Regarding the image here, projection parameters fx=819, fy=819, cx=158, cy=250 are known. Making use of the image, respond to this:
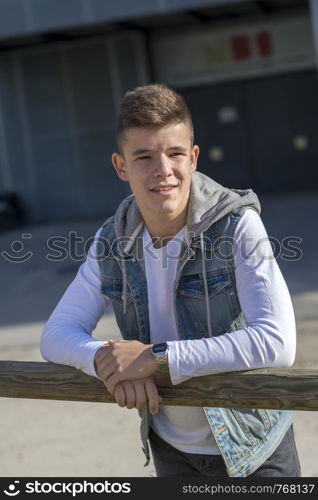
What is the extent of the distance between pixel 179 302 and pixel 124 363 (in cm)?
29

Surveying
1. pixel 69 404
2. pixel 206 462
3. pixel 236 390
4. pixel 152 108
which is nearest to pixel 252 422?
pixel 206 462

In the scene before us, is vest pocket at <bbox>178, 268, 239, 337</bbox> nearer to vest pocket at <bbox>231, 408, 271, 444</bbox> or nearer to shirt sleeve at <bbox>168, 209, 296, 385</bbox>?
shirt sleeve at <bbox>168, 209, 296, 385</bbox>

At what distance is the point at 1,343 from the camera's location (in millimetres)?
8148

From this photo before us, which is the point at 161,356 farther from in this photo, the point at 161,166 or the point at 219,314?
the point at 161,166

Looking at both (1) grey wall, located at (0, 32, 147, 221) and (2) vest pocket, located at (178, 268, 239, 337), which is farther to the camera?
(1) grey wall, located at (0, 32, 147, 221)

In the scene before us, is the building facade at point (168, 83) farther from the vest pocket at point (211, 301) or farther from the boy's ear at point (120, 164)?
the vest pocket at point (211, 301)

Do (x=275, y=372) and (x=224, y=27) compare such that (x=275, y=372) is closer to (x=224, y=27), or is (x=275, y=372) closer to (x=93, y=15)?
(x=93, y=15)

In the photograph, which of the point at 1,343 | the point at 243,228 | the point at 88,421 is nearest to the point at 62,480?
the point at 243,228

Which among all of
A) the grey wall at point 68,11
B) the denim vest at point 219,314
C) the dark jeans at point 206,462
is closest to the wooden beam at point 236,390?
the denim vest at point 219,314

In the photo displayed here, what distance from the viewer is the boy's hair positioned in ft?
7.77

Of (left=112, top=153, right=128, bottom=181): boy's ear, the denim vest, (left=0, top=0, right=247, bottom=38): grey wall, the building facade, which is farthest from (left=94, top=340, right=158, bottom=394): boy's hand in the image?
the building facade

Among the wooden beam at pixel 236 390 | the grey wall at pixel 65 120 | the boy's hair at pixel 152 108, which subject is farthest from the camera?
the grey wall at pixel 65 120

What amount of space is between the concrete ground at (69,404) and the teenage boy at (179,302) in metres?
2.23

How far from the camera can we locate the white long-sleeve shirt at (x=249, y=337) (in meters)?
2.29
